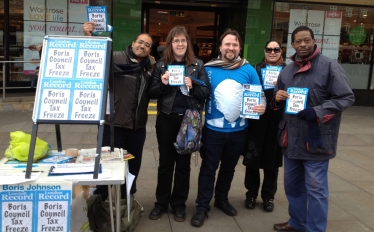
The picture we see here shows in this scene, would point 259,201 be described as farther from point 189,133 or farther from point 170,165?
point 189,133

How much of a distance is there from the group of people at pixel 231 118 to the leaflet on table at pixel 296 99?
0.22 feet

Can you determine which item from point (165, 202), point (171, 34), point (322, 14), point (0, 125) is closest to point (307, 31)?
point (171, 34)

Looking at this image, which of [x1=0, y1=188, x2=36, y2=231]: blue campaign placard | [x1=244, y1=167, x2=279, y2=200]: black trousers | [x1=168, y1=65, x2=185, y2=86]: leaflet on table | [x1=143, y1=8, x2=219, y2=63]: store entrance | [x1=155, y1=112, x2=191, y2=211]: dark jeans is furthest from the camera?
[x1=143, y1=8, x2=219, y2=63]: store entrance

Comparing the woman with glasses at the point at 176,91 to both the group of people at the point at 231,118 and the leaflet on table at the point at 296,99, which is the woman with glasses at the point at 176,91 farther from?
the leaflet on table at the point at 296,99

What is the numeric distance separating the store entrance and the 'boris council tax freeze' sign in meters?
8.35

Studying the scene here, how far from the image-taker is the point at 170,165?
394cm

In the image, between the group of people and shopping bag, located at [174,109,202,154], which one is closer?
the group of people

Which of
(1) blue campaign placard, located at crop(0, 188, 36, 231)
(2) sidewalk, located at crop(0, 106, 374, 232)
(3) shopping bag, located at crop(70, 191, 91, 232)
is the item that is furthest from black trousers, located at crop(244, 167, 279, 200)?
(1) blue campaign placard, located at crop(0, 188, 36, 231)

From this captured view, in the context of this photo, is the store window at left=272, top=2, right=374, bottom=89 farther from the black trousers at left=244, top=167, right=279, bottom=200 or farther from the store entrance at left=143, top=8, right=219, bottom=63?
the black trousers at left=244, top=167, right=279, bottom=200

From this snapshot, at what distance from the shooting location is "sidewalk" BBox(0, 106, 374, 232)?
A: 395 centimetres

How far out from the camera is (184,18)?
40.8 feet

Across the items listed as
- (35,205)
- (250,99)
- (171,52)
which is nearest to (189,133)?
(250,99)

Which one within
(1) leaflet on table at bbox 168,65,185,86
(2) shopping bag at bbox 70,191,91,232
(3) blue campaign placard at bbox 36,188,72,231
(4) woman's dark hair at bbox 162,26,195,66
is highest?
(4) woman's dark hair at bbox 162,26,195,66

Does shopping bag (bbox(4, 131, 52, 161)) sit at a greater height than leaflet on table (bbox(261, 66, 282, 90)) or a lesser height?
lesser
